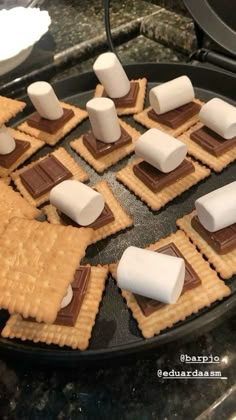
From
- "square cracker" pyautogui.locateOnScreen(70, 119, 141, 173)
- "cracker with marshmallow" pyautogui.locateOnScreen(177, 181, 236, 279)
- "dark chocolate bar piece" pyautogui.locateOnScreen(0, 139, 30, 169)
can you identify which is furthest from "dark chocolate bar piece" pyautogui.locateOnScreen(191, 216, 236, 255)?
"dark chocolate bar piece" pyautogui.locateOnScreen(0, 139, 30, 169)

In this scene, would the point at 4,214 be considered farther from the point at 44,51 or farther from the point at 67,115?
the point at 44,51

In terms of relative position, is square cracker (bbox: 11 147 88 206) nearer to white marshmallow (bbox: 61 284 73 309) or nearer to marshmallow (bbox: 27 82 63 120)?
marshmallow (bbox: 27 82 63 120)

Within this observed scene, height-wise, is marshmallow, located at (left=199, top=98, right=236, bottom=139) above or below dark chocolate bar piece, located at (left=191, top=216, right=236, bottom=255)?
above

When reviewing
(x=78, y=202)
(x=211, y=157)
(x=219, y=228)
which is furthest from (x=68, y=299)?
(x=211, y=157)

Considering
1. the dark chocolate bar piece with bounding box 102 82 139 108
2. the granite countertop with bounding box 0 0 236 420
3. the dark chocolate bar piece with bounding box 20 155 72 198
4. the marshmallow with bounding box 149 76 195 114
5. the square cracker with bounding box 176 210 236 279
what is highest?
the marshmallow with bounding box 149 76 195 114

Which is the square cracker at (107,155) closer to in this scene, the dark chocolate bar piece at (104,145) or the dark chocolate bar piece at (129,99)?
the dark chocolate bar piece at (104,145)

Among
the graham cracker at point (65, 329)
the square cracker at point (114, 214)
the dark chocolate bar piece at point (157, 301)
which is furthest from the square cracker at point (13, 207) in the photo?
the dark chocolate bar piece at point (157, 301)

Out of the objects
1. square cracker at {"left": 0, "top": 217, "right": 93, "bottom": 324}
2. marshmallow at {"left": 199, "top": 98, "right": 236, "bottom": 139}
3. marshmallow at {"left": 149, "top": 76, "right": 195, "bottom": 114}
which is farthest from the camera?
marshmallow at {"left": 149, "top": 76, "right": 195, "bottom": 114}

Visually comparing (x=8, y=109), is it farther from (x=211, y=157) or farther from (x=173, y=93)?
(x=211, y=157)
